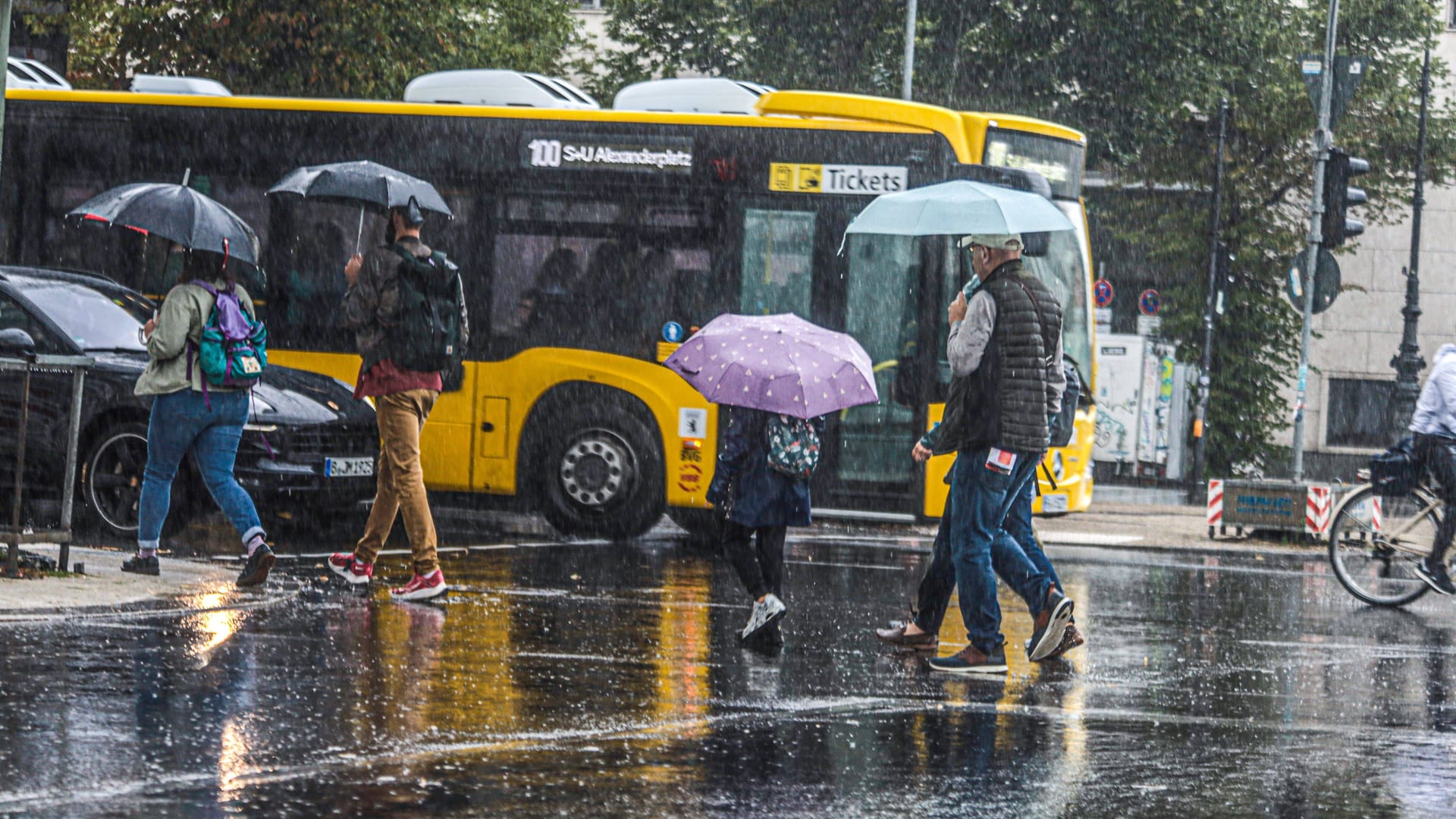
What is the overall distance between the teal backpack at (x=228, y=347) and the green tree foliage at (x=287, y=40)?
11.9 m

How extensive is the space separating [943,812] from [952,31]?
2511 centimetres

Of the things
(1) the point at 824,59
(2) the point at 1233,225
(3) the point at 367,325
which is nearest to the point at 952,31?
(1) the point at 824,59

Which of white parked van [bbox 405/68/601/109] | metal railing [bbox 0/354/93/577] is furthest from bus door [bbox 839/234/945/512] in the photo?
metal railing [bbox 0/354/93/577]

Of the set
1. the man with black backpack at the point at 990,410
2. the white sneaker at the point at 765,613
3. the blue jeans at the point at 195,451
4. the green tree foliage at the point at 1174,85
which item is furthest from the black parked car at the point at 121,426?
the green tree foliage at the point at 1174,85

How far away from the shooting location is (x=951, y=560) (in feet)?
29.3

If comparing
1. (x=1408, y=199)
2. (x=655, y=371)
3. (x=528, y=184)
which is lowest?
(x=655, y=371)

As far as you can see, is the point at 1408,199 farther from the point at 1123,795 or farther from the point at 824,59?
the point at 1123,795

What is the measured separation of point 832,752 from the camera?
21.1 ft

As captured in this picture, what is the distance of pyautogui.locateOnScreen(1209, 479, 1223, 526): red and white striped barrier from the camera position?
18655 mm

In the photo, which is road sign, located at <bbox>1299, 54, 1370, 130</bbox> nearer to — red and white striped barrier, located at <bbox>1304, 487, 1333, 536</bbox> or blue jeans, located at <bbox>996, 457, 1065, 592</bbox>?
red and white striped barrier, located at <bbox>1304, 487, 1333, 536</bbox>

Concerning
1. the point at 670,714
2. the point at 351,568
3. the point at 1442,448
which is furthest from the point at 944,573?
the point at 1442,448

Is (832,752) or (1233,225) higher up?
(1233,225)

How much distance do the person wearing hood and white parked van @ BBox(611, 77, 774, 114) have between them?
546 cm

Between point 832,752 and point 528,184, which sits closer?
point 832,752
